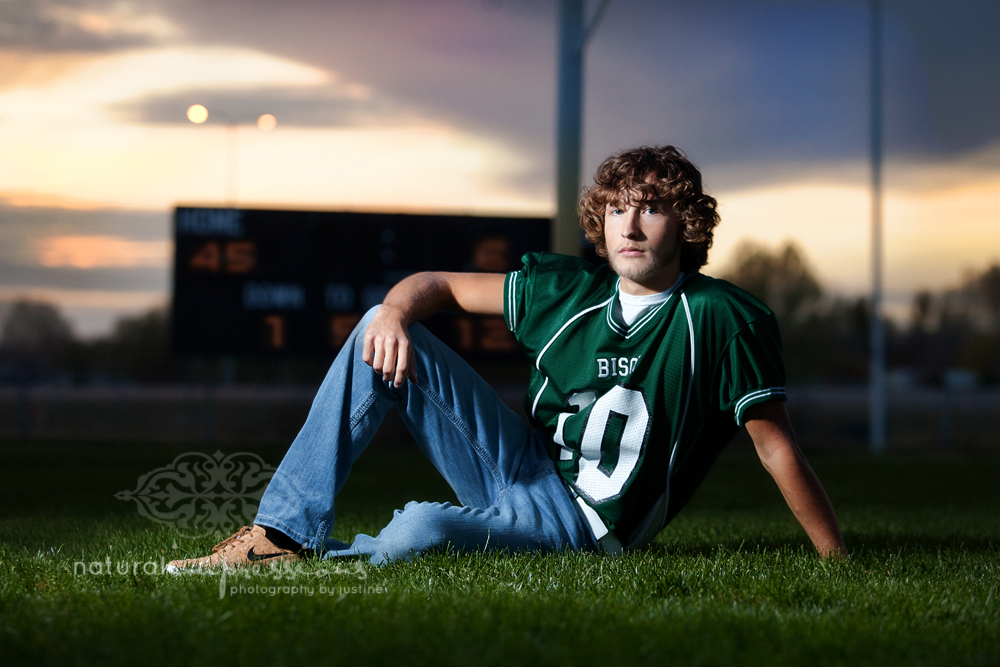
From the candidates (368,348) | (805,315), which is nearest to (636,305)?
(368,348)

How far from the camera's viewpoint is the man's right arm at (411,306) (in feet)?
9.01

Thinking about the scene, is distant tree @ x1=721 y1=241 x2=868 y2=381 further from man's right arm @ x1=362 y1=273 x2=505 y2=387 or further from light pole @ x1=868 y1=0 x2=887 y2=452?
man's right arm @ x1=362 y1=273 x2=505 y2=387

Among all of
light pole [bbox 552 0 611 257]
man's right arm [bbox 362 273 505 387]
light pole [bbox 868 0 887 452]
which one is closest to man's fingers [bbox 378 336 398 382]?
man's right arm [bbox 362 273 505 387]

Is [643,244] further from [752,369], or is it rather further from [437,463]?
[437,463]

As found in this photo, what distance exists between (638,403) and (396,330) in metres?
0.82

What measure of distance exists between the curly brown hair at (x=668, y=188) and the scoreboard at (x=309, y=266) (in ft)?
22.5

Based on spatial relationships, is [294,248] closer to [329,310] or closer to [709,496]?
[329,310]

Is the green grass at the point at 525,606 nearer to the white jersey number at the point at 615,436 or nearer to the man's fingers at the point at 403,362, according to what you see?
the white jersey number at the point at 615,436

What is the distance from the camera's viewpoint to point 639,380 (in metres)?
2.91

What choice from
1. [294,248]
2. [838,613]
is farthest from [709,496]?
[294,248]

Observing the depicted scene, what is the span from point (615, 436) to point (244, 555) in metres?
1.23

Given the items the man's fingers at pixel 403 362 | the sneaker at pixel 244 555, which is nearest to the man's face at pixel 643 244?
the man's fingers at pixel 403 362

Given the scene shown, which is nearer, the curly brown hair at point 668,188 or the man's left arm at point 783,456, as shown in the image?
the man's left arm at point 783,456

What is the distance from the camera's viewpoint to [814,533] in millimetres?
2902
